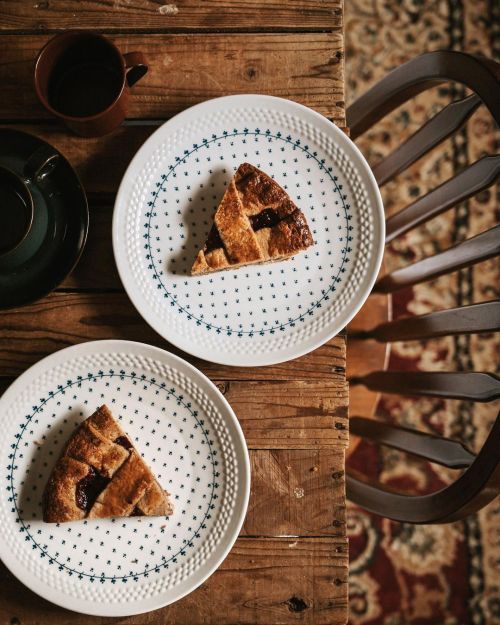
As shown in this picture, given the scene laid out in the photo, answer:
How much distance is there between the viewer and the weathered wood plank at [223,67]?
4.05ft

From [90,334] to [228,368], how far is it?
0.29m

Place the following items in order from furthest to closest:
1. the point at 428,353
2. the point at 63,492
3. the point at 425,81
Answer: the point at 428,353 → the point at 425,81 → the point at 63,492

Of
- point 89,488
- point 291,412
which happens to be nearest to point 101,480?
point 89,488

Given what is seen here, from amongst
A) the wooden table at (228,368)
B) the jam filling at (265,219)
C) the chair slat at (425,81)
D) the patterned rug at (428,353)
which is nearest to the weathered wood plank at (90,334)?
the wooden table at (228,368)

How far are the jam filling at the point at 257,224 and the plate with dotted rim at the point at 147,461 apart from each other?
23cm

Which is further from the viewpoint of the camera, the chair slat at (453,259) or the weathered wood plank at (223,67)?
the weathered wood plank at (223,67)

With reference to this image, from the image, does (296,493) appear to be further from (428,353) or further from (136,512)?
(428,353)

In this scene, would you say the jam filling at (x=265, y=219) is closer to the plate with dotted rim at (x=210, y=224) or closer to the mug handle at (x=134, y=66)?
the plate with dotted rim at (x=210, y=224)

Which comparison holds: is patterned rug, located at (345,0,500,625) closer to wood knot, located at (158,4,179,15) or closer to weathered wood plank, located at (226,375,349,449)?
weathered wood plank, located at (226,375,349,449)

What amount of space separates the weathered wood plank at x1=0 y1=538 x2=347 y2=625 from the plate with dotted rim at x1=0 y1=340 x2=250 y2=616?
73 mm

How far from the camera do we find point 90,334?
3.94ft

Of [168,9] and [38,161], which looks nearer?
[38,161]

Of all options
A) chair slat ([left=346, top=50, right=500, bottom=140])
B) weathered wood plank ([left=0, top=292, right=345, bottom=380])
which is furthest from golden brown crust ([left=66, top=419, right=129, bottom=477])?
chair slat ([left=346, top=50, right=500, bottom=140])

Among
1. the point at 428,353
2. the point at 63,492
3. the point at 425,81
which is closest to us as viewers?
the point at 63,492
